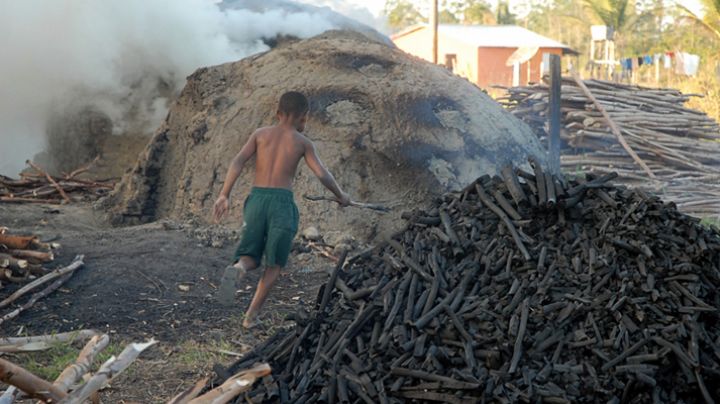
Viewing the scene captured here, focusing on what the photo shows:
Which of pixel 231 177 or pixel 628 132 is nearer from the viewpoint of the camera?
pixel 231 177

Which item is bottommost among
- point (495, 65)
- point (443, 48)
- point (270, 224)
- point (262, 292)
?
point (262, 292)

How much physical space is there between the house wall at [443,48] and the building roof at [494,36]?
242 mm

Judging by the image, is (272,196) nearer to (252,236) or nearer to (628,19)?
(252,236)

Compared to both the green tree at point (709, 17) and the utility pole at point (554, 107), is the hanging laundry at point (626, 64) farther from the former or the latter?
the utility pole at point (554, 107)

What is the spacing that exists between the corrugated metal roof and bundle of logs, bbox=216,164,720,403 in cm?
2812

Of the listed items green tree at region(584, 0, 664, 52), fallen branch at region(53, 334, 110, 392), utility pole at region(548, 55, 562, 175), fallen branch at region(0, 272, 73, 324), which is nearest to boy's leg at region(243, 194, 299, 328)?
fallen branch at region(0, 272, 73, 324)

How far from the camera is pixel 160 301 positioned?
665cm

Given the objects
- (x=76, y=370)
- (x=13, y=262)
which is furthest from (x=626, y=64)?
(x=76, y=370)

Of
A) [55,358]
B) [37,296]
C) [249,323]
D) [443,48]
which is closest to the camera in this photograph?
[55,358]

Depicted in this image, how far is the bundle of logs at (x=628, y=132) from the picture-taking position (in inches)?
551

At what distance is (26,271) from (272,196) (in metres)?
2.28

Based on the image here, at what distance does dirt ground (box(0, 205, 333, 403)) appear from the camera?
17.5 ft

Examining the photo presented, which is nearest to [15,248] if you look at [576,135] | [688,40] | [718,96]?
[576,135]

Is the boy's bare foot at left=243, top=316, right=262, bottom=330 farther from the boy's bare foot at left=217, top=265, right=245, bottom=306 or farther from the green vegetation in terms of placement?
the green vegetation
